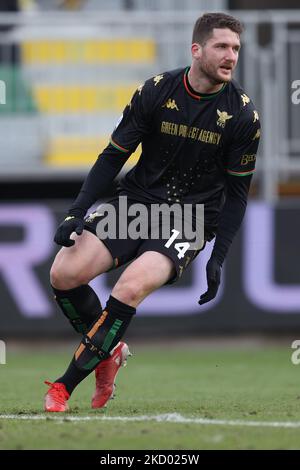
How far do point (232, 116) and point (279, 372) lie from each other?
4.18 metres

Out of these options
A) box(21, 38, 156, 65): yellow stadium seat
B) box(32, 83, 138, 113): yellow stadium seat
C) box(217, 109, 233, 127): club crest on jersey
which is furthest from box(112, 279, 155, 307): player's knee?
box(21, 38, 156, 65): yellow stadium seat

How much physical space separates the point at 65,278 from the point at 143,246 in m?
0.51

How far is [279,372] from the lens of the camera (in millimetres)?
10250

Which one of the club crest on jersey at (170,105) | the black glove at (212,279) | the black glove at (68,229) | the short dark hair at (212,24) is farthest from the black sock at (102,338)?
the short dark hair at (212,24)

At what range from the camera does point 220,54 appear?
650 centimetres

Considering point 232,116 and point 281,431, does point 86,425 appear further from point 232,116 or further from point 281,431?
point 232,116

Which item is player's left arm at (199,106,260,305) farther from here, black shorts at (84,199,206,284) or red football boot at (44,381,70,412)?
red football boot at (44,381,70,412)

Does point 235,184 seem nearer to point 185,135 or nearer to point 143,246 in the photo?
point 185,135

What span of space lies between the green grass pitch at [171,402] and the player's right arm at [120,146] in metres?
1.27

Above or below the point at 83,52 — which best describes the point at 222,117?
below

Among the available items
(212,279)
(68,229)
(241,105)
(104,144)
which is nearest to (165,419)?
(212,279)

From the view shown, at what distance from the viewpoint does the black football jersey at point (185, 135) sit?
6.66 metres

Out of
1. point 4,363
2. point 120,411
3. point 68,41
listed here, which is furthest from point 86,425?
point 68,41

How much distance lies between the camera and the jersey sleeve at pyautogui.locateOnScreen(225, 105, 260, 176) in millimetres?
6660
